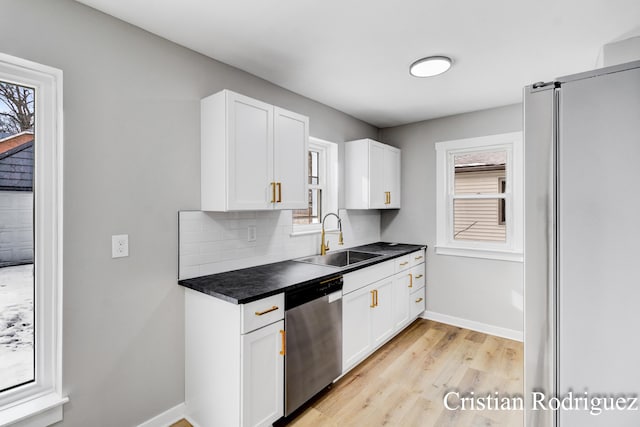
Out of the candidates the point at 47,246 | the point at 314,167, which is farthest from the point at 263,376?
the point at 314,167

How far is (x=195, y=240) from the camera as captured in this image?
2.20 m

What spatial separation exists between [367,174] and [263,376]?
7.73 ft

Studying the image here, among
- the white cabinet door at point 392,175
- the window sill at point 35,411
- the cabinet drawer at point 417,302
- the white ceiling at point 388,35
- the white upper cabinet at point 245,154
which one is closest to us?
the window sill at point 35,411

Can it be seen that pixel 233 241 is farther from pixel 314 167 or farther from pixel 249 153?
pixel 314 167

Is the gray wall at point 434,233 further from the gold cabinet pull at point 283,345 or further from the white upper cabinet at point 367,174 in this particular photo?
the gold cabinet pull at point 283,345

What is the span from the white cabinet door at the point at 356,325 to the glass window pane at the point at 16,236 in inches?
75.5

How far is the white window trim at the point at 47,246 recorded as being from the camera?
1.60 meters

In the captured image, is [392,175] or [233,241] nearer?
[233,241]

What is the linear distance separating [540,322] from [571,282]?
15 cm

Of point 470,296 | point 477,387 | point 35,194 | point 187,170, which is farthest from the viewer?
point 470,296

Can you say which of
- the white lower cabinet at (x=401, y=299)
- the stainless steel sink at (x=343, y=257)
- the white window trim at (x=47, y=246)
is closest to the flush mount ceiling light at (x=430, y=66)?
the stainless steel sink at (x=343, y=257)

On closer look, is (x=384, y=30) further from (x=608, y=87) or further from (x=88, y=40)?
(x=88, y=40)

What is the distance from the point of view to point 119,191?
185 centimetres

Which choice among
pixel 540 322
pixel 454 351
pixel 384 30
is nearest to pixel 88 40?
pixel 384 30
